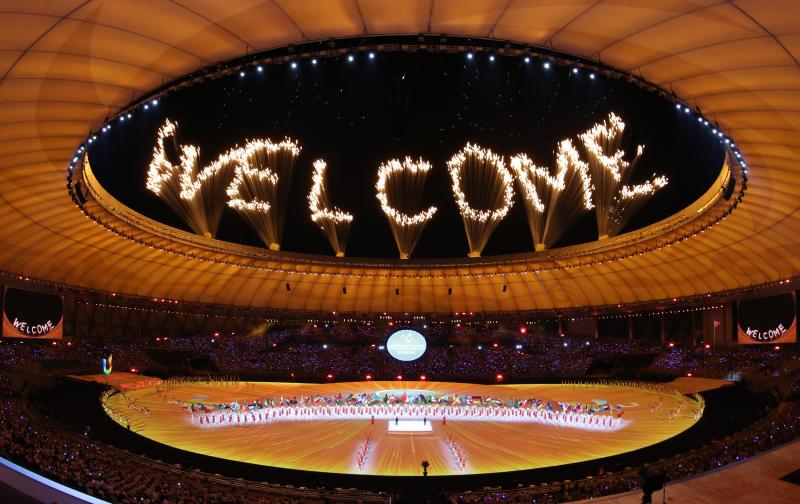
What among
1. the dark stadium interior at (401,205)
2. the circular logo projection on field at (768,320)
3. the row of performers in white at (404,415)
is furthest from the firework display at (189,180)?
the circular logo projection on field at (768,320)

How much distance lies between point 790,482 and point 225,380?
42543 millimetres

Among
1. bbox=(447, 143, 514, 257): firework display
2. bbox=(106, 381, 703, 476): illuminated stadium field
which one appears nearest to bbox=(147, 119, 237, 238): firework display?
bbox=(106, 381, 703, 476): illuminated stadium field

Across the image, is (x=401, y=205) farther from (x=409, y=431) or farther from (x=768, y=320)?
(x=768, y=320)

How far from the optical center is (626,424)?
29688 millimetres

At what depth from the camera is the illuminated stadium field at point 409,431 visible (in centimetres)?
2317

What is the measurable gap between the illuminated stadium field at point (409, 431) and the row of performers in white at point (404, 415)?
0.19ft

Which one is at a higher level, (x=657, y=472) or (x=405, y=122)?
(x=405, y=122)

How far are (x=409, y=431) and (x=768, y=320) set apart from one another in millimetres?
28301

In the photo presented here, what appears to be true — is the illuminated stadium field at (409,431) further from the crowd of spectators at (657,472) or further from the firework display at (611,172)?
the firework display at (611,172)

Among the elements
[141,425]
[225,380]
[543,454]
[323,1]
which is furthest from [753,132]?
[225,380]

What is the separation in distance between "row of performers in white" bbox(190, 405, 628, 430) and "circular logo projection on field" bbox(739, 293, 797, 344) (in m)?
16.9

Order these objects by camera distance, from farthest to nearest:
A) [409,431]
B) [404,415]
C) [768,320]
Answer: [768,320]
[404,415]
[409,431]

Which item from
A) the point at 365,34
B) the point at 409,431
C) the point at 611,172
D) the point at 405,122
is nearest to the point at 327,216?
the point at 405,122

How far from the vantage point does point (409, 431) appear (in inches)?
1129
